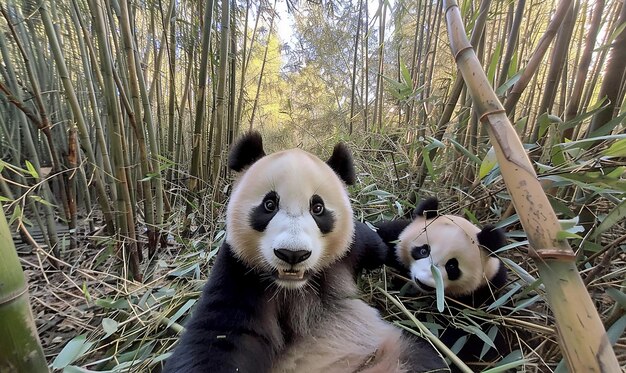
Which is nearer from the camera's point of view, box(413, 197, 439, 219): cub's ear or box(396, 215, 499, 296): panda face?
box(396, 215, 499, 296): panda face

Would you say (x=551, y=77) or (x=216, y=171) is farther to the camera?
(x=216, y=171)

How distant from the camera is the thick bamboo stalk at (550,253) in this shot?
1.58ft

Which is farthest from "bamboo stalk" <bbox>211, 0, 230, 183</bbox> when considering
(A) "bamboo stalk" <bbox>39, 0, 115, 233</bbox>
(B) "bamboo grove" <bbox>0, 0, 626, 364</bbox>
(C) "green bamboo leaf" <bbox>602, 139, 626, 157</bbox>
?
(C) "green bamboo leaf" <bbox>602, 139, 626, 157</bbox>

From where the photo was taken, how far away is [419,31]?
2.44 metres

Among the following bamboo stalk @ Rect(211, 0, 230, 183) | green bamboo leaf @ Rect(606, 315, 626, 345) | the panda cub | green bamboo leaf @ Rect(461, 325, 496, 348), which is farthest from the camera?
bamboo stalk @ Rect(211, 0, 230, 183)

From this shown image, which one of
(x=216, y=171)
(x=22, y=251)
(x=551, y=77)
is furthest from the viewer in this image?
(x=216, y=171)

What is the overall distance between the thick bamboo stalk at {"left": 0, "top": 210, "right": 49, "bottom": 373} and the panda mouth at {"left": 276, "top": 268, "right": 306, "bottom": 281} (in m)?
0.57

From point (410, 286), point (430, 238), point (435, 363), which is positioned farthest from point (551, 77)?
point (435, 363)

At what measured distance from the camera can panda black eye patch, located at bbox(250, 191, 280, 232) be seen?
1133mm

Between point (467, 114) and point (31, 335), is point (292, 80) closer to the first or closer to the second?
point (467, 114)

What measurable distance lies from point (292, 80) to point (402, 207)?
6.07 meters

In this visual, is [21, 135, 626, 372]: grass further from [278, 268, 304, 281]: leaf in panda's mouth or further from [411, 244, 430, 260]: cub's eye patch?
[278, 268, 304, 281]: leaf in panda's mouth

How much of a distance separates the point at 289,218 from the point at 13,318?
2.11 feet

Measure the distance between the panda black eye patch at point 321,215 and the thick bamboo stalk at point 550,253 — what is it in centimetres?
61
